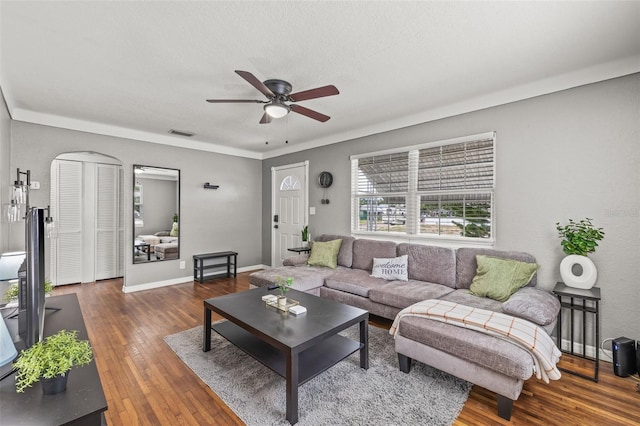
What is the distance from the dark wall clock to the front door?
44cm

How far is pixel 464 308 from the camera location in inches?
92.4

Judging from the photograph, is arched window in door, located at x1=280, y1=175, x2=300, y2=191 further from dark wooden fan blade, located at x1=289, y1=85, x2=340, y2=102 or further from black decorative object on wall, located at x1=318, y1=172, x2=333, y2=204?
dark wooden fan blade, located at x1=289, y1=85, x2=340, y2=102

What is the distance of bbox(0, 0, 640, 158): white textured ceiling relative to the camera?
6.23 feet

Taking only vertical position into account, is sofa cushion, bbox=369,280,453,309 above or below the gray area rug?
above

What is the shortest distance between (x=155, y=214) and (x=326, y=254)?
10.0ft

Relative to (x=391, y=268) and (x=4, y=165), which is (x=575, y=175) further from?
(x=4, y=165)

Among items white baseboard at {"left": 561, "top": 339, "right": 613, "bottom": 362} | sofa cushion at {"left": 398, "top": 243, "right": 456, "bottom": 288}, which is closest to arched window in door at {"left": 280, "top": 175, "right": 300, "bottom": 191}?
sofa cushion at {"left": 398, "top": 243, "right": 456, "bottom": 288}

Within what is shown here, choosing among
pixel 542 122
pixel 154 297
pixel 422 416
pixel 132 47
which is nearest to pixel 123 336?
pixel 154 297

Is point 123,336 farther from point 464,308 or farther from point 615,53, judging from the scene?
point 615,53

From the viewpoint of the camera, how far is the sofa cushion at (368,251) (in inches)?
155

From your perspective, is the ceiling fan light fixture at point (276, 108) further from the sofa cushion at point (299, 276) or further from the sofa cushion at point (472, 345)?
the sofa cushion at point (472, 345)

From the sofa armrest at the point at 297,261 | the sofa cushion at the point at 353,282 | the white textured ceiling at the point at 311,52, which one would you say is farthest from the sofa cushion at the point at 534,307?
the sofa armrest at the point at 297,261

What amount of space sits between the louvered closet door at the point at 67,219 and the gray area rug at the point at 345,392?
3771 millimetres

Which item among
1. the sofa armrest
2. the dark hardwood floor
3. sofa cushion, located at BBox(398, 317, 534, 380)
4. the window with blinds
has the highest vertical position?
the window with blinds
